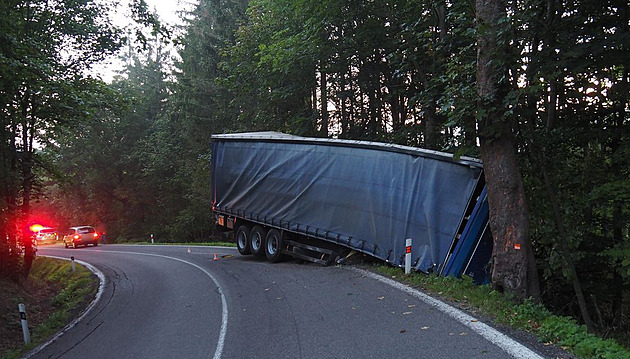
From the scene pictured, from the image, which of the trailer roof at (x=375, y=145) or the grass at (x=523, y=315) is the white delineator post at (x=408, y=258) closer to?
the grass at (x=523, y=315)

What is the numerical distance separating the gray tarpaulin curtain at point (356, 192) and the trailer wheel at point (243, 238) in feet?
2.46

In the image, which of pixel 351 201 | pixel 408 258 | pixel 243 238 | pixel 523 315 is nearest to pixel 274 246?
pixel 243 238

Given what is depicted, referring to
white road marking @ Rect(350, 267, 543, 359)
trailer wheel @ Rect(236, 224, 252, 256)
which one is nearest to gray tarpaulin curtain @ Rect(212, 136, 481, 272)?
trailer wheel @ Rect(236, 224, 252, 256)

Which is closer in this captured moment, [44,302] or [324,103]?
[44,302]

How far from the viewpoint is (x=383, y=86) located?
1908 cm

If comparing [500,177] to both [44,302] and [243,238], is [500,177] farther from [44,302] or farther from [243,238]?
[44,302]

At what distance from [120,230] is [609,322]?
42.9m

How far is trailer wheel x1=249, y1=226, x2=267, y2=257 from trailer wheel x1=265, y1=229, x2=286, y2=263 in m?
0.34

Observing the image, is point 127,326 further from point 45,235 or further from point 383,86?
point 45,235

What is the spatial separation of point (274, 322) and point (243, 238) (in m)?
8.55

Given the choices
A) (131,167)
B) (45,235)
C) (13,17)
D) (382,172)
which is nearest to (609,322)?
(382,172)

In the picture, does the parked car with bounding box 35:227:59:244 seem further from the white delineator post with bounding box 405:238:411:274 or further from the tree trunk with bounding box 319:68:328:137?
the white delineator post with bounding box 405:238:411:274

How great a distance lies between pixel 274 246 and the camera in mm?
14133

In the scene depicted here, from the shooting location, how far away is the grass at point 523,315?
496 cm
